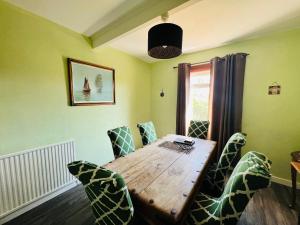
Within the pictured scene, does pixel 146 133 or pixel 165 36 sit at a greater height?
pixel 165 36

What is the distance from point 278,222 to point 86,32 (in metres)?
3.52

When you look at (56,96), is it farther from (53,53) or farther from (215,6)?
(215,6)

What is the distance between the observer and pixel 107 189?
804 millimetres

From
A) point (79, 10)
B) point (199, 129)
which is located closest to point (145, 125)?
point (199, 129)

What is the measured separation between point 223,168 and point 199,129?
1.12 m

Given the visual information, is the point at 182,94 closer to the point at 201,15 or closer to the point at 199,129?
the point at 199,129

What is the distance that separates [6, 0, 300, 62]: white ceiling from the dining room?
0.02 m

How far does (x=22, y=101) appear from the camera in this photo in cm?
167

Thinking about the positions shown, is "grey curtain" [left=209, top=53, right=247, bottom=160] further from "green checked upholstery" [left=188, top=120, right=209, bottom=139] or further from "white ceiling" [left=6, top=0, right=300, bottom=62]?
"white ceiling" [left=6, top=0, right=300, bottom=62]

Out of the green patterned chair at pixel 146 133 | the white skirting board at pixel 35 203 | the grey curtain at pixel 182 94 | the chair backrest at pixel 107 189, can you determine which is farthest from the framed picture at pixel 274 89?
the white skirting board at pixel 35 203

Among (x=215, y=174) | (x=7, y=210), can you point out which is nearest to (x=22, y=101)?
(x=7, y=210)

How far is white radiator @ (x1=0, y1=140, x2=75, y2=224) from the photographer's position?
1505 mm

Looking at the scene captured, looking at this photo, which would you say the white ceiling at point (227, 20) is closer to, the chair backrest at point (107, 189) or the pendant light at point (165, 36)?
the pendant light at point (165, 36)

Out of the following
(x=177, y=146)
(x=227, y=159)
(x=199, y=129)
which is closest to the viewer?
(x=227, y=159)
